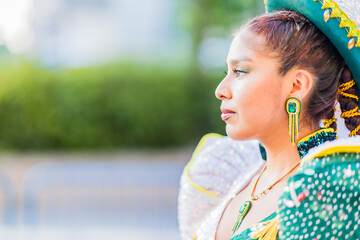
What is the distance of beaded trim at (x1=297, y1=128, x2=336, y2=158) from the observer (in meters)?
1.60

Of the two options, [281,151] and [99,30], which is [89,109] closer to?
[99,30]

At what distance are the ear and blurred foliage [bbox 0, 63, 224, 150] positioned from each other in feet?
25.0

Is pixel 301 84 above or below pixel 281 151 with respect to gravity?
above

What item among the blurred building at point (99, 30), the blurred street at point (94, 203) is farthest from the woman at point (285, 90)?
the blurred building at point (99, 30)

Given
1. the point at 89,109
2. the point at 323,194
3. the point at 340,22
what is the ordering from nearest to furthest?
the point at 323,194 → the point at 340,22 → the point at 89,109

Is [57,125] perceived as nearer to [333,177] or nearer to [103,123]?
[103,123]

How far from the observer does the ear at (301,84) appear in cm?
156

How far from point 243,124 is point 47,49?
9.31 meters

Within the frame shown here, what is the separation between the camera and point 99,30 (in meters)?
11.5

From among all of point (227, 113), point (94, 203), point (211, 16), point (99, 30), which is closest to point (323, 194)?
point (227, 113)

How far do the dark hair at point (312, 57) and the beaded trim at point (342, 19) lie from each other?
7 cm

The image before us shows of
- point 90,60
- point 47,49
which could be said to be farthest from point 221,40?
point 47,49

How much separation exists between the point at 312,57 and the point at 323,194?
0.43m

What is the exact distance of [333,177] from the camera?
1312 mm
